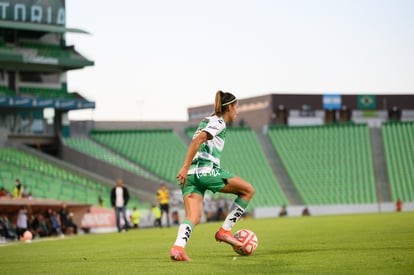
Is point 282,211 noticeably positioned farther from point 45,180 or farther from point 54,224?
point 54,224

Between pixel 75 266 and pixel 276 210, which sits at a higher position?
pixel 75 266

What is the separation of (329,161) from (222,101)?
53.1 meters

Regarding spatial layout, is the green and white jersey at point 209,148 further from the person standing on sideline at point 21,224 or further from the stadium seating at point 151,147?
the stadium seating at point 151,147

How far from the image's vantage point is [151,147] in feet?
207

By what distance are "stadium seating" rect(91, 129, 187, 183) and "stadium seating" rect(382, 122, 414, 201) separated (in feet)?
50.6

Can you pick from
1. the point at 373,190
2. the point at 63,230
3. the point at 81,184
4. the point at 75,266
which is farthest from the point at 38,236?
the point at 373,190

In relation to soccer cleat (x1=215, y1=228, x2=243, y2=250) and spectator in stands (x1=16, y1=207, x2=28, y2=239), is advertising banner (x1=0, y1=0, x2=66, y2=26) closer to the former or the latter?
spectator in stands (x1=16, y1=207, x2=28, y2=239)

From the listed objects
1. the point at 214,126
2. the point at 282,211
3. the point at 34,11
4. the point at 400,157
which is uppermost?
the point at 214,126

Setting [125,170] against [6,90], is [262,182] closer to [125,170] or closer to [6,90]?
[125,170]

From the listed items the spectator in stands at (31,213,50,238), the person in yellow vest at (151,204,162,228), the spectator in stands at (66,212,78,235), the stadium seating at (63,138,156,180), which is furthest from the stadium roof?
the spectator in stands at (31,213,50,238)

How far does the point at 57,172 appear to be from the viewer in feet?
166

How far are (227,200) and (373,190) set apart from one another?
12598 millimetres

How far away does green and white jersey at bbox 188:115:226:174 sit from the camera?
475 inches

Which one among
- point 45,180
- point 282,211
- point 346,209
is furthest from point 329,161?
point 45,180
